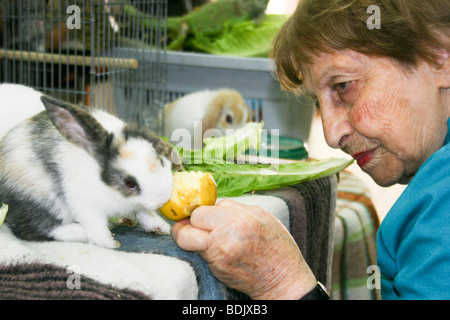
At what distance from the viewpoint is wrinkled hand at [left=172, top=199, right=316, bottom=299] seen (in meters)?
0.70

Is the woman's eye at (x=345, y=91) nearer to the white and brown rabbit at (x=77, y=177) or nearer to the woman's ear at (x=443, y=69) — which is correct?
the woman's ear at (x=443, y=69)

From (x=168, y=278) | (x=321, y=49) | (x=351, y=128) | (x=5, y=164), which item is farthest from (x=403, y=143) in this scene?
(x=5, y=164)

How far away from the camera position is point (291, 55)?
3.21 ft

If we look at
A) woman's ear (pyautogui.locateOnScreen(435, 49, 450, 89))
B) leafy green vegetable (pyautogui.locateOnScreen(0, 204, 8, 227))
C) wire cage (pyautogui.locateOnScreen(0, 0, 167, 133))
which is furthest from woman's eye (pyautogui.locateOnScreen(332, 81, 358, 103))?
wire cage (pyautogui.locateOnScreen(0, 0, 167, 133))

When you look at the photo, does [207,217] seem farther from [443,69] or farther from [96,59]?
[96,59]

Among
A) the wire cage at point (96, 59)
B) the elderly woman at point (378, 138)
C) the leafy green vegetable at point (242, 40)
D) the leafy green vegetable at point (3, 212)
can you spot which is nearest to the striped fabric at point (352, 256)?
the elderly woman at point (378, 138)

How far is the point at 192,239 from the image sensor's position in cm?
69

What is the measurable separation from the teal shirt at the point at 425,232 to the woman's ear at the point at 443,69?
15 centimetres

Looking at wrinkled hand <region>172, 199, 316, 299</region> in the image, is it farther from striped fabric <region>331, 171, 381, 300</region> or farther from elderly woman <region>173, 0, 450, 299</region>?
striped fabric <region>331, 171, 381, 300</region>

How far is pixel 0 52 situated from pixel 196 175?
1.51 metres

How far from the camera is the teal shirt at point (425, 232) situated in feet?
2.11

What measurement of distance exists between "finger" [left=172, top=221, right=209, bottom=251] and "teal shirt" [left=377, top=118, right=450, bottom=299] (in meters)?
0.27

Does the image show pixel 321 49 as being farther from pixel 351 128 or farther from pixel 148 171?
pixel 148 171

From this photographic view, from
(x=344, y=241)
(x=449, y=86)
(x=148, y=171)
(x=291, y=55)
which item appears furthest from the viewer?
(x=344, y=241)
